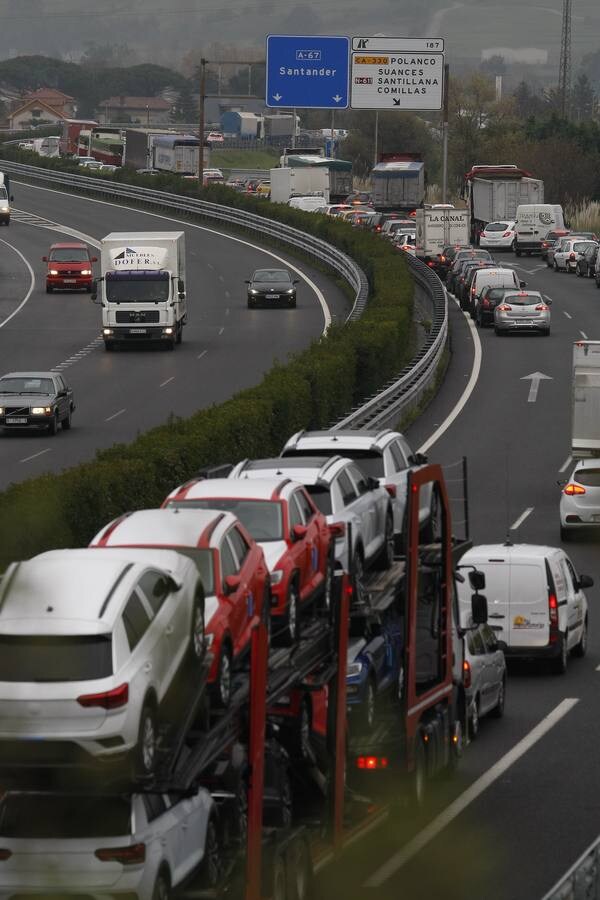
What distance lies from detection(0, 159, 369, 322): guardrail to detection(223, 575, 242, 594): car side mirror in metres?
44.1

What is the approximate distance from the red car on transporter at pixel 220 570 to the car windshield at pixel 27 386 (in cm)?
3395

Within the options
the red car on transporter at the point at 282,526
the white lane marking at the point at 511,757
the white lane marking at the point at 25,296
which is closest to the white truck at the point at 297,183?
the white lane marking at the point at 25,296

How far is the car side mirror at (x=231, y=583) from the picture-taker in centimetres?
853

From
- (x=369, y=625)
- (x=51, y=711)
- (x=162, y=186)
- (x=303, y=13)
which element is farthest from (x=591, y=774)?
(x=162, y=186)

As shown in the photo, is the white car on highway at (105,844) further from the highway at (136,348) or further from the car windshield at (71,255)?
the car windshield at (71,255)

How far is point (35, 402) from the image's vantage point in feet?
139

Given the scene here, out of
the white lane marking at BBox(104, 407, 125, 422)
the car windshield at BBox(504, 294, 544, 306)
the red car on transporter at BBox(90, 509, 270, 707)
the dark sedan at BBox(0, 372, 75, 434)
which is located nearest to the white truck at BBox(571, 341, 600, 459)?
the dark sedan at BBox(0, 372, 75, 434)

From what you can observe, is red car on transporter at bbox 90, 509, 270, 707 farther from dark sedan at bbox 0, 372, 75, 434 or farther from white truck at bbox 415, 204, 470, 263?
white truck at bbox 415, 204, 470, 263

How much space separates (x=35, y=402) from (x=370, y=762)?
32.8 meters

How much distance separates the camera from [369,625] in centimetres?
1204

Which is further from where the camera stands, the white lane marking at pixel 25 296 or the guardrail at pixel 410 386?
the white lane marking at pixel 25 296

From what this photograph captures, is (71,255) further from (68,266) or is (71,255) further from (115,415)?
(115,415)

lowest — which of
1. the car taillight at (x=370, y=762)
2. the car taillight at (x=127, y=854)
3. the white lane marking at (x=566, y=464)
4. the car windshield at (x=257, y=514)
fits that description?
the white lane marking at (x=566, y=464)

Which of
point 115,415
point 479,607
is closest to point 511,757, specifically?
point 479,607
